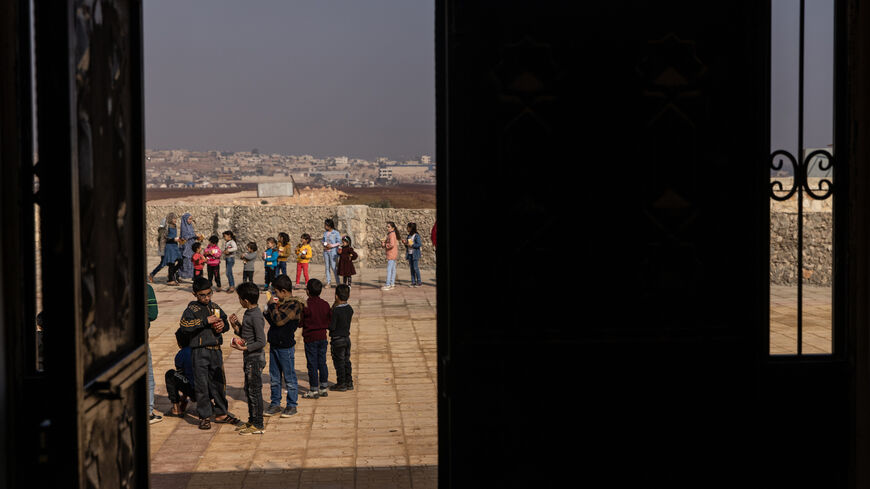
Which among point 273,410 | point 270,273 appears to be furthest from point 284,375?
point 270,273

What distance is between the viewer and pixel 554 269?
3268 millimetres

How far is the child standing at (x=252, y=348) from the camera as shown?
7.55 metres

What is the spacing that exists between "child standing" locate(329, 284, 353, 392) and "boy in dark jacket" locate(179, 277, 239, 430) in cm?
148

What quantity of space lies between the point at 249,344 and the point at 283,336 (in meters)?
0.44

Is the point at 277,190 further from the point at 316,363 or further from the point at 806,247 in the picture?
the point at 316,363

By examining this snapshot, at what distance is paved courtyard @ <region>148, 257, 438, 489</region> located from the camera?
21.5 ft

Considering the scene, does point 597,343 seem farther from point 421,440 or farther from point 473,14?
point 421,440

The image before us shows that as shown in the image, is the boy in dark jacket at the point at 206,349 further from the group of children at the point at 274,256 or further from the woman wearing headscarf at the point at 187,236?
the woman wearing headscarf at the point at 187,236

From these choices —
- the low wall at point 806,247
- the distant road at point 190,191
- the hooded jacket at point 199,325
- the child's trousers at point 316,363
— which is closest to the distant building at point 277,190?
the distant road at point 190,191

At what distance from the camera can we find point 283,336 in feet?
26.3

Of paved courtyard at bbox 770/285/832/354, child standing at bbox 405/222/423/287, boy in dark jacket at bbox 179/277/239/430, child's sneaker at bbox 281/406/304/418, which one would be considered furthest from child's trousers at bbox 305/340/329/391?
child standing at bbox 405/222/423/287

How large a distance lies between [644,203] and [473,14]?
0.98 meters

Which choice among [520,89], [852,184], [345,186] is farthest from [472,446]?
[345,186]

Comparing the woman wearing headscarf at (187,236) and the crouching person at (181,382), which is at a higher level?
the woman wearing headscarf at (187,236)
